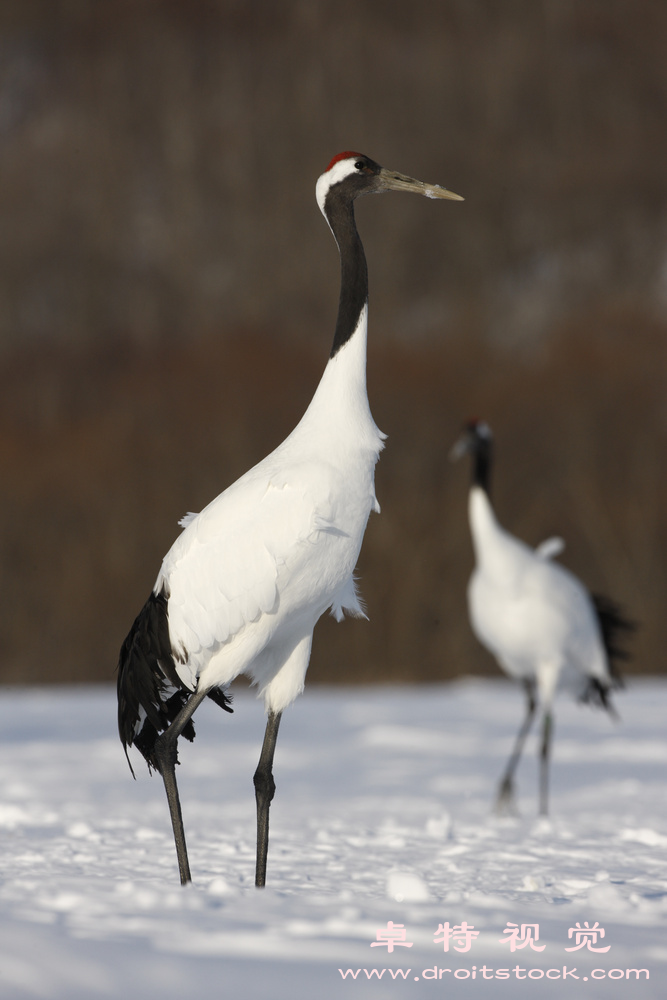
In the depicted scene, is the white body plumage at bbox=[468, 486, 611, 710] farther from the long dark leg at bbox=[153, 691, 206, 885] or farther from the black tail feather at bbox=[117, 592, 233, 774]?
the long dark leg at bbox=[153, 691, 206, 885]

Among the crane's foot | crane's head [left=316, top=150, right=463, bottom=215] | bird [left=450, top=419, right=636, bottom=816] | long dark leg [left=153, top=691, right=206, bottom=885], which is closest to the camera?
long dark leg [left=153, top=691, right=206, bottom=885]

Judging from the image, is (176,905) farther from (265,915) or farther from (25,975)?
(25,975)

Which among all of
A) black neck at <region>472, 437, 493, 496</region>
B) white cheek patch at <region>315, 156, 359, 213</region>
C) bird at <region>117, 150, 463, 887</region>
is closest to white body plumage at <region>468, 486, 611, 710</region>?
black neck at <region>472, 437, 493, 496</region>

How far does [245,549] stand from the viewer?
3361 millimetres

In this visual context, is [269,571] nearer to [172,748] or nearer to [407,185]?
[172,748]

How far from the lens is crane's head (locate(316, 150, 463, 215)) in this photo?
386cm

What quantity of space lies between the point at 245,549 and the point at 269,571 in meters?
0.10

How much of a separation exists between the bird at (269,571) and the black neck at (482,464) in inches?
144

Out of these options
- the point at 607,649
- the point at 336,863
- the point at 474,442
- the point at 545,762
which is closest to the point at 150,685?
the point at 336,863

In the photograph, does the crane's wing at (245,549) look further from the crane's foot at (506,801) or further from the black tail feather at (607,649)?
the black tail feather at (607,649)

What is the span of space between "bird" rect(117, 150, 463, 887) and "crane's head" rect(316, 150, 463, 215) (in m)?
0.08

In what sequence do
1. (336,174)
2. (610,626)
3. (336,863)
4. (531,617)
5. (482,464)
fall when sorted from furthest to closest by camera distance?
(610,626)
(482,464)
(531,617)
(336,863)
(336,174)

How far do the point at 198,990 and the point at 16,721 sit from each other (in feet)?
20.2

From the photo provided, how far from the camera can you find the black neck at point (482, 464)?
24.0 ft
